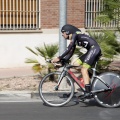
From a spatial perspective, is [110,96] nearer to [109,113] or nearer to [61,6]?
[109,113]

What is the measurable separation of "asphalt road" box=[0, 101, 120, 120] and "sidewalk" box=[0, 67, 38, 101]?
1.69 feet

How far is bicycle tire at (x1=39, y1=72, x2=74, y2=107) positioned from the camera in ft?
31.0

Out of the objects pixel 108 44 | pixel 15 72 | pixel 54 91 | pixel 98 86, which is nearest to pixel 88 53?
pixel 98 86

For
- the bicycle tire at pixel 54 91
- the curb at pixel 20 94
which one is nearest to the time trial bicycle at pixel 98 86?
the bicycle tire at pixel 54 91

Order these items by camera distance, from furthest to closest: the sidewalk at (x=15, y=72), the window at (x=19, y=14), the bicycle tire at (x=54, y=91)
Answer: the window at (x=19, y=14) < the sidewalk at (x=15, y=72) < the bicycle tire at (x=54, y=91)

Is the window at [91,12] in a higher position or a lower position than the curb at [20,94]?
higher

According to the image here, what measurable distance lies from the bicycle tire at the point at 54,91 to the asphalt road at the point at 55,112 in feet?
0.49

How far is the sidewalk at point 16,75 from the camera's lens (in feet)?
34.6

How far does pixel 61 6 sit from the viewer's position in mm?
10891

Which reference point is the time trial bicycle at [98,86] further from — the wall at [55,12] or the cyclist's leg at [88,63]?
the wall at [55,12]

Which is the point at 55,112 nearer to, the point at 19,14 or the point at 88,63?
the point at 88,63

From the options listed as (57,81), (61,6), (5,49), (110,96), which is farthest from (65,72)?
(5,49)

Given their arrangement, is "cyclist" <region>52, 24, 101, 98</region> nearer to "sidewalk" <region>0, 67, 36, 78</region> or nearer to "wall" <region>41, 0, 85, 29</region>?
"sidewalk" <region>0, 67, 36, 78</region>

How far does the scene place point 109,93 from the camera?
370 inches
